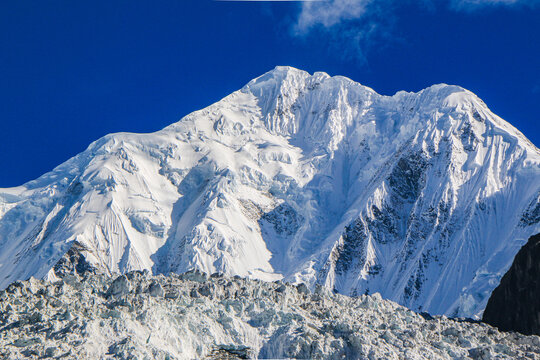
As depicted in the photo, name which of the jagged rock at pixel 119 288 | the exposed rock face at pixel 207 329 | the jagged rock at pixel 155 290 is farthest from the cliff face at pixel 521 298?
the jagged rock at pixel 119 288

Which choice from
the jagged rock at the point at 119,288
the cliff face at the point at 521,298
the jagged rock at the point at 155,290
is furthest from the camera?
the cliff face at the point at 521,298

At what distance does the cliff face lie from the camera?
359ft

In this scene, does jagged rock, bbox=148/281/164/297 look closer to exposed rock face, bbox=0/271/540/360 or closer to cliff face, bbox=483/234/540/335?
exposed rock face, bbox=0/271/540/360

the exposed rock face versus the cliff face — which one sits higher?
the cliff face

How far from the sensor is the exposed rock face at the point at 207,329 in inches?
2625

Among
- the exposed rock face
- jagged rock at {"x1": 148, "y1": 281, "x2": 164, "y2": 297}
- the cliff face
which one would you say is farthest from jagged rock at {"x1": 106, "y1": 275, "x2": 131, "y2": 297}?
the cliff face

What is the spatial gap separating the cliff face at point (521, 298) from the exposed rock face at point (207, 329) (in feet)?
61.4

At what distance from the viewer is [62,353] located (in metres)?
63.6

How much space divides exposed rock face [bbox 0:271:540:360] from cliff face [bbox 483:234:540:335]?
18723 mm

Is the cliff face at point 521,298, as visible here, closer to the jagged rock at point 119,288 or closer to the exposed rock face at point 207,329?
the exposed rock face at point 207,329

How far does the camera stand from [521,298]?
115500mm

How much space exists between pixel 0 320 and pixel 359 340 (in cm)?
3470

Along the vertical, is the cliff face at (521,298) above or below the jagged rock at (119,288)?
above

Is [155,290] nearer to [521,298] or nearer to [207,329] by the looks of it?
[207,329]
